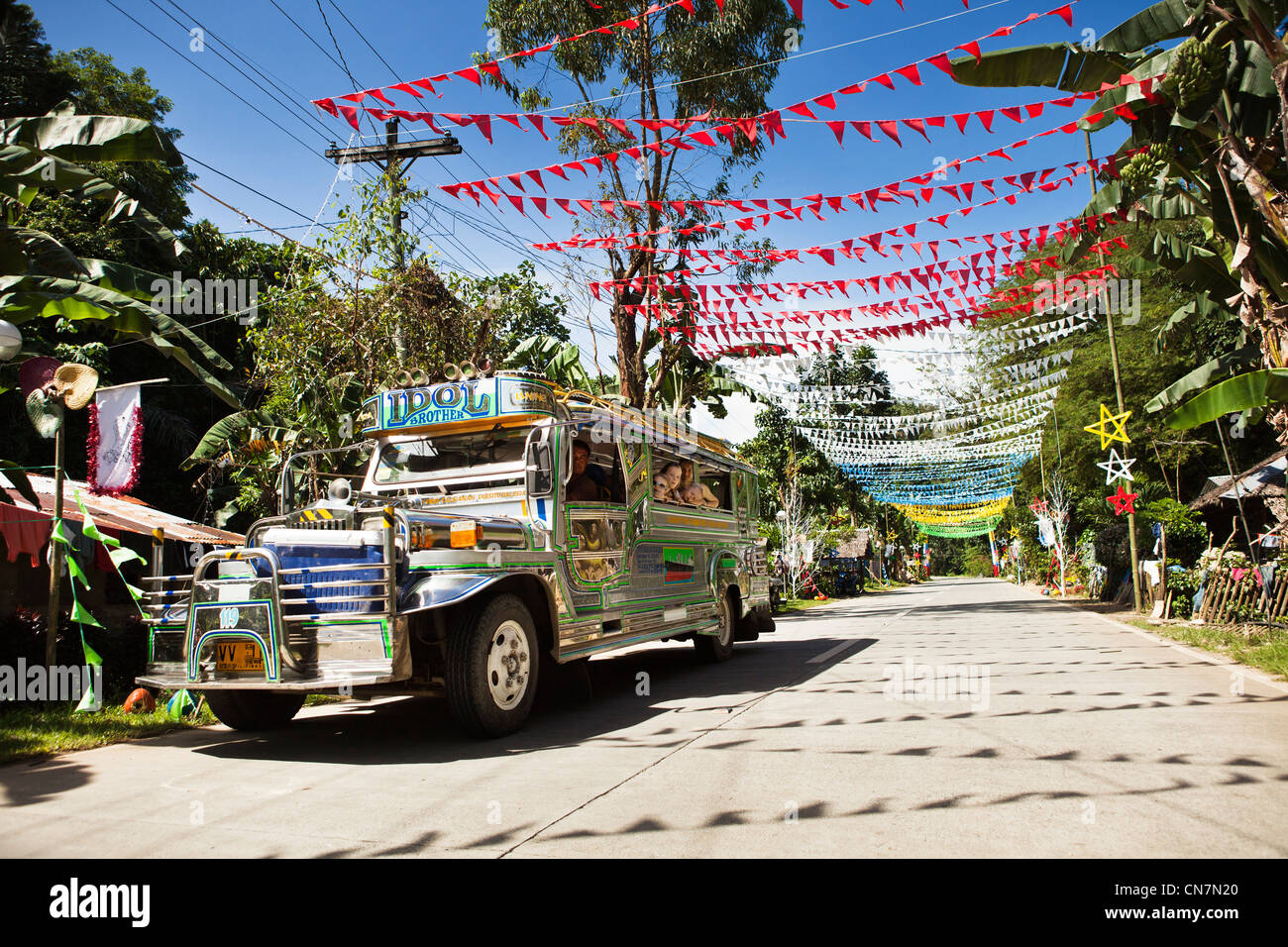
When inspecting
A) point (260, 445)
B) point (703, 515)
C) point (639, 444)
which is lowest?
point (703, 515)

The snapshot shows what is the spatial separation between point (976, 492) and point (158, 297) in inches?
1464

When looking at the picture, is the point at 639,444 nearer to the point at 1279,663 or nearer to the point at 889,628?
the point at 1279,663

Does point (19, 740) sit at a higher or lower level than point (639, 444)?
lower

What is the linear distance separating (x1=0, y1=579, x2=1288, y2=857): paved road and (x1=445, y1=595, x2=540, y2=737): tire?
0.70ft

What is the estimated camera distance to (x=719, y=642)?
11250 mm

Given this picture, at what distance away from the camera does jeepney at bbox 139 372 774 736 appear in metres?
5.50

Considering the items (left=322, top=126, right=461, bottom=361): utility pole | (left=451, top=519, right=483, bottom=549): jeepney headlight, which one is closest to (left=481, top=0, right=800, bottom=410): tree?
(left=322, top=126, right=461, bottom=361): utility pole

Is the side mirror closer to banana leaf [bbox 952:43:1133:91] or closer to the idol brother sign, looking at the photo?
the idol brother sign

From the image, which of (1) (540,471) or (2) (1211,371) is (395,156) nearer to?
(1) (540,471)

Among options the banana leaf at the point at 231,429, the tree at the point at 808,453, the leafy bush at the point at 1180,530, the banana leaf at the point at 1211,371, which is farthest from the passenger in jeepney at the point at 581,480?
the tree at the point at 808,453
